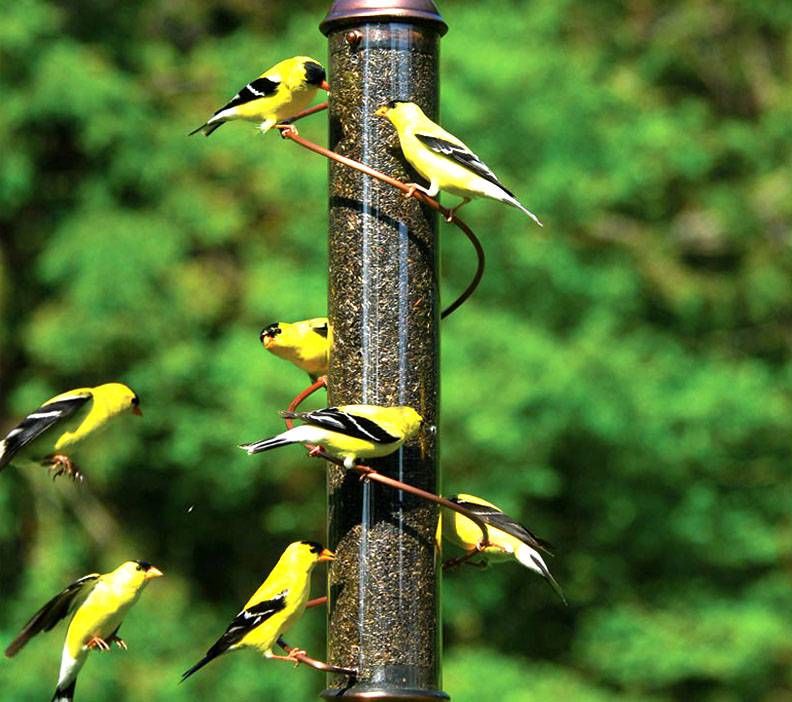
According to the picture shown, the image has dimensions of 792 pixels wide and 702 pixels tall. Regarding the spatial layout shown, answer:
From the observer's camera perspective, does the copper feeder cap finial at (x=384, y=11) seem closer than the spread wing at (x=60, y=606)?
No

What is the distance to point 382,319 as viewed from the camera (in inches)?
192

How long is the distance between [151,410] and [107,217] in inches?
52.5

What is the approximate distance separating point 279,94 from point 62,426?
3.52ft

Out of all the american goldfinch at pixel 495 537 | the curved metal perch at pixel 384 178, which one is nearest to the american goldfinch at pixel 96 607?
the american goldfinch at pixel 495 537

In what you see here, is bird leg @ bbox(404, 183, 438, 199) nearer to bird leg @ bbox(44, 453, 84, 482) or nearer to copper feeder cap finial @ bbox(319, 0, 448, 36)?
copper feeder cap finial @ bbox(319, 0, 448, 36)

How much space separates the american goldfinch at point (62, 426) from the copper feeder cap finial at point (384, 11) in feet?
3.78

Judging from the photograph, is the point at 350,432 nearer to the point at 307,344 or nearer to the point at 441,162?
the point at 307,344

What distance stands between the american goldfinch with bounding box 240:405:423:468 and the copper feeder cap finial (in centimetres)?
106

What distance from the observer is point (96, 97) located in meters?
12.1


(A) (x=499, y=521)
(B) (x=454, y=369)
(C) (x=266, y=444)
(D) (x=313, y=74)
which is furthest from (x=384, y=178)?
(B) (x=454, y=369)

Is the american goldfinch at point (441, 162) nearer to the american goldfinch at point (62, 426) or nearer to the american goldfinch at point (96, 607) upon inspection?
the american goldfinch at point (62, 426)

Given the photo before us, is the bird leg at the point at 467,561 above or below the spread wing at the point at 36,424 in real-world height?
below

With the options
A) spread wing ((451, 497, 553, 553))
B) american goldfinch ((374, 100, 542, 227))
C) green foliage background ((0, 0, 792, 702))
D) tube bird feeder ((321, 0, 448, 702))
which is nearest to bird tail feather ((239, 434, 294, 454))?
tube bird feeder ((321, 0, 448, 702))

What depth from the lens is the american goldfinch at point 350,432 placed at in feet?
14.1
